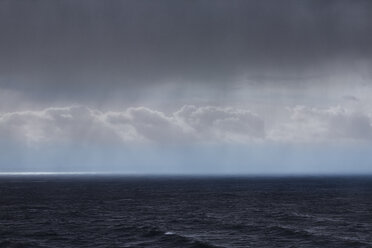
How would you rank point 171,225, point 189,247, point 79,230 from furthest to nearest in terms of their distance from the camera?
point 171,225 → point 79,230 → point 189,247

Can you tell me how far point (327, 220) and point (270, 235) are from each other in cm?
2204

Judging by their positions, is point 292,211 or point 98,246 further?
point 292,211

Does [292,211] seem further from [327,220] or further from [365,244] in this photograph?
[365,244]

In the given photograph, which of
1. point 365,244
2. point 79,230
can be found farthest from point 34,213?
point 365,244

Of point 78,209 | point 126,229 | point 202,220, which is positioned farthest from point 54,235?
point 78,209

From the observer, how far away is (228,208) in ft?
365

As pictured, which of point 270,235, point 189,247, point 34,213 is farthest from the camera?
point 34,213

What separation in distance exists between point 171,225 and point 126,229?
876cm

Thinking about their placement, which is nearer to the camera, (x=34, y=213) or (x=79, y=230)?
(x=79, y=230)

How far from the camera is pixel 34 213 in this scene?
100 metres

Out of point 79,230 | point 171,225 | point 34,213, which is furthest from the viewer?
point 34,213

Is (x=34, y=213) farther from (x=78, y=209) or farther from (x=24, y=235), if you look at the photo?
(x=24, y=235)

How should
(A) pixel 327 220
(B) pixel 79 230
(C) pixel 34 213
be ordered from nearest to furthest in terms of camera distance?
(B) pixel 79 230
(A) pixel 327 220
(C) pixel 34 213

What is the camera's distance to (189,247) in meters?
61.3
